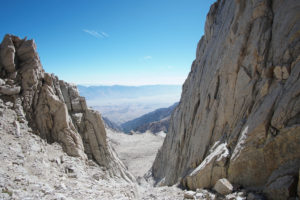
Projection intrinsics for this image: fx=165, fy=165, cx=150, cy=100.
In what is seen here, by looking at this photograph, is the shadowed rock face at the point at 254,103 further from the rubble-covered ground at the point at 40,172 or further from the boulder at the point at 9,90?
the boulder at the point at 9,90

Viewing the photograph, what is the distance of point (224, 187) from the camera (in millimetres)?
10031

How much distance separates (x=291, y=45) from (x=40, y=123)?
1926cm

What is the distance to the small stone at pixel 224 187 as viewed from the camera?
983 cm

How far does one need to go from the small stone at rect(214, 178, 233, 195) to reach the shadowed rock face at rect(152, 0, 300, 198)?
51cm

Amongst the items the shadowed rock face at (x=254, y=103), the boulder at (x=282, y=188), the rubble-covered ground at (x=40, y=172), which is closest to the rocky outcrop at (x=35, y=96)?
the rubble-covered ground at (x=40, y=172)

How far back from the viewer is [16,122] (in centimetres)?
1271

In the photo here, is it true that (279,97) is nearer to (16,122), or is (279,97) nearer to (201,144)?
(201,144)

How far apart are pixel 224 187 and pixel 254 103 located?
5694 mm

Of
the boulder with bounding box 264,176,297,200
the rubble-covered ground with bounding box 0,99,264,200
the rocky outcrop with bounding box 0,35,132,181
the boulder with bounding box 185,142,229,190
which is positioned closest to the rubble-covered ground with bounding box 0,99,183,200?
the rubble-covered ground with bounding box 0,99,264,200

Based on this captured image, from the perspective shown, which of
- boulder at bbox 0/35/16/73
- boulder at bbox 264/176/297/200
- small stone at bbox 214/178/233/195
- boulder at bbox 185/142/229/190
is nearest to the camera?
boulder at bbox 264/176/297/200

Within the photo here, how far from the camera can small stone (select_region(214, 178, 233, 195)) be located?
983 centimetres

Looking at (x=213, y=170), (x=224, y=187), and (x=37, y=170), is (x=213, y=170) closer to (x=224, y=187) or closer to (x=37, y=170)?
(x=224, y=187)

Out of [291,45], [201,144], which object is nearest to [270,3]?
[291,45]

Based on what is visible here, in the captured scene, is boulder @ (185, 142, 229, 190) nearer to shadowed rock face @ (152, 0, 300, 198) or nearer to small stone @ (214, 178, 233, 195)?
shadowed rock face @ (152, 0, 300, 198)
